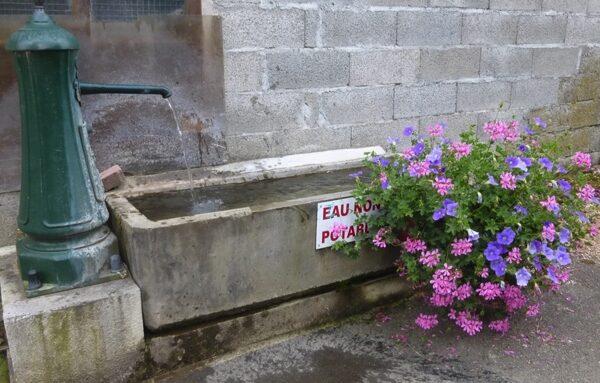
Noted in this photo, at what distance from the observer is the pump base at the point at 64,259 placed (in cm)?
229

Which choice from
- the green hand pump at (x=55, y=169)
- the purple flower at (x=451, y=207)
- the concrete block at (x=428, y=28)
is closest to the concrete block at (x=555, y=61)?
the concrete block at (x=428, y=28)

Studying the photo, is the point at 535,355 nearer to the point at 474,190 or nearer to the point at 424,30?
the point at 474,190

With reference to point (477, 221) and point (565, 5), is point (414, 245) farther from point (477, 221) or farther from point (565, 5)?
point (565, 5)

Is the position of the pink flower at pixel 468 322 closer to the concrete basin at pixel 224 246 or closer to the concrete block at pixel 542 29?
the concrete basin at pixel 224 246

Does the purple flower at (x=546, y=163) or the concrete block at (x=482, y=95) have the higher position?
the concrete block at (x=482, y=95)

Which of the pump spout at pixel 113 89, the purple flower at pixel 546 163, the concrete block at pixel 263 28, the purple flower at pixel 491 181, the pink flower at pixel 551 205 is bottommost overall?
the pink flower at pixel 551 205

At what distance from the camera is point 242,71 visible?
3.36m

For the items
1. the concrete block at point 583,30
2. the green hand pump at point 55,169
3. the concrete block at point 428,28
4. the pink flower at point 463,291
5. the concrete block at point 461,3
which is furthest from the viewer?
the concrete block at point 583,30

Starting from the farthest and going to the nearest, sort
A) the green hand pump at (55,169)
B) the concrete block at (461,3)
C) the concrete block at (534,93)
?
the concrete block at (534,93)
the concrete block at (461,3)
the green hand pump at (55,169)

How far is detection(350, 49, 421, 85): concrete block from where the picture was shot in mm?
3795

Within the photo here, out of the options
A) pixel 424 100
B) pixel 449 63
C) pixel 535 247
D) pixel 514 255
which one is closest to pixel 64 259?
pixel 514 255

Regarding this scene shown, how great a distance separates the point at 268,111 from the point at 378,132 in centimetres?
96

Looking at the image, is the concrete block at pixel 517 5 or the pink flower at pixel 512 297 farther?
the concrete block at pixel 517 5

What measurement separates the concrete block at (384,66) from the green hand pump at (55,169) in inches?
81.3
